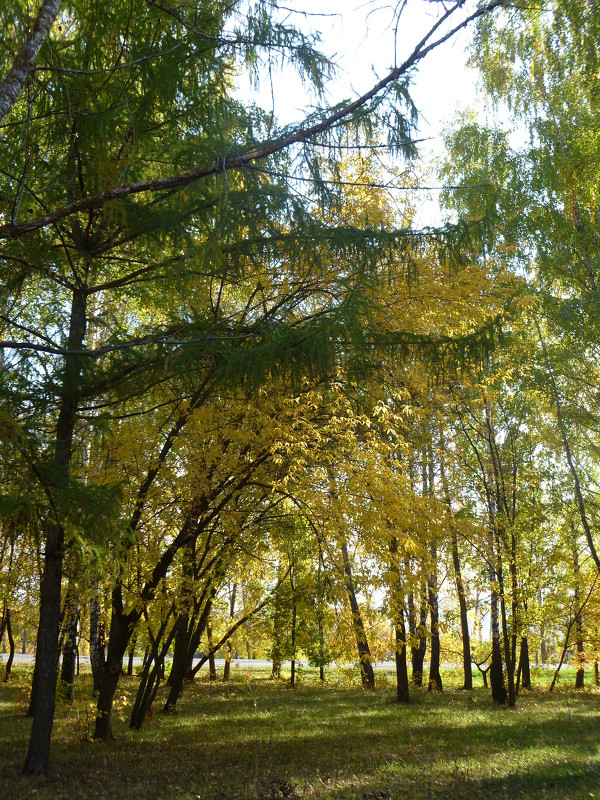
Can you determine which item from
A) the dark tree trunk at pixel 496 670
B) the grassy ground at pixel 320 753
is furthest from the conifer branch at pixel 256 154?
the dark tree trunk at pixel 496 670

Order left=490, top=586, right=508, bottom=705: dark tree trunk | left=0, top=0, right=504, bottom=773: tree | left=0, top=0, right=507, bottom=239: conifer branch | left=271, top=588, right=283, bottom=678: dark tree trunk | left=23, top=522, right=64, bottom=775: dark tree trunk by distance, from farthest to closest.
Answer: left=490, top=586, right=508, bottom=705: dark tree trunk, left=271, top=588, right=283, bottom=678: dark tree trunk, left=23, top=522, right=64, bottom=775: dark tree trunk, left=0, top=0, right=504, bottom=773: tree, left=0, top=0, right=507, bottom=239: conifer branch

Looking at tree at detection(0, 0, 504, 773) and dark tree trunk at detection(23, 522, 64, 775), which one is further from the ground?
tree at detection(0, 0, 504, 773)

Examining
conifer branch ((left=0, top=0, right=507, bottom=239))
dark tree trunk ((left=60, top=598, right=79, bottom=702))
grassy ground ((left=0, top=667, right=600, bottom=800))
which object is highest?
conifer branch ((left=0, top=0, right=507, bottom=239))

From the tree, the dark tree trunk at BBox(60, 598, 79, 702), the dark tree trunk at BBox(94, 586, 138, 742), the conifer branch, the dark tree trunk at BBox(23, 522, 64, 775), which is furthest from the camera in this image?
the dark tree trunk at BBox(60, 598, 79, 702)

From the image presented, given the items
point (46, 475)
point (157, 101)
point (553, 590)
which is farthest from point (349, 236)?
point (553, 590)

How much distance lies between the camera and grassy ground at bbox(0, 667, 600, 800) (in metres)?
6.01

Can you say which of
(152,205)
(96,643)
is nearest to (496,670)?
(96,643)

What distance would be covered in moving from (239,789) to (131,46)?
638 centimetres

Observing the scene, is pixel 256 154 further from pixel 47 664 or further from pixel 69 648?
pixel 69 648

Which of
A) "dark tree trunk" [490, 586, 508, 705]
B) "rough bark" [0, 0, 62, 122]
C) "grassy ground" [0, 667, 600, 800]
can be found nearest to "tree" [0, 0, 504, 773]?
"rough bark" [0, 0, 62, 122]

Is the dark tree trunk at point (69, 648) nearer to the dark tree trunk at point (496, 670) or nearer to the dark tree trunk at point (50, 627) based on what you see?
the dark tree trunk at point (50, 627)

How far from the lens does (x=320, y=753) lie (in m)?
8.20

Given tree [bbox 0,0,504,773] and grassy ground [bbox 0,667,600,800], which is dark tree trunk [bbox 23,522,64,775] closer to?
tree [bbox 0,0,504,773]

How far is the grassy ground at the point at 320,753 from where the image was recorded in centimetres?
601
